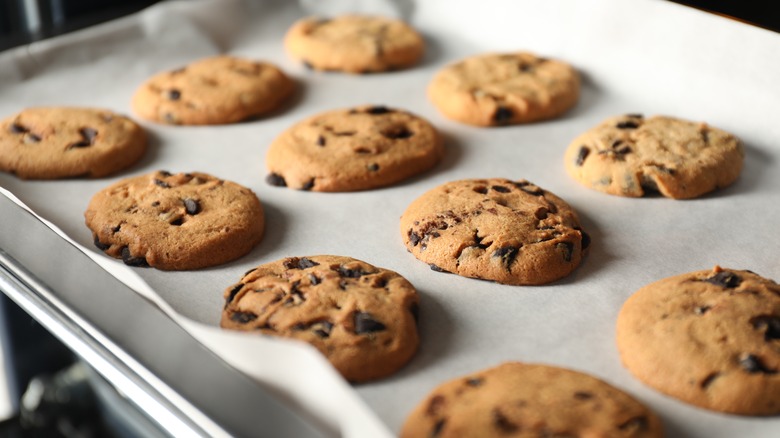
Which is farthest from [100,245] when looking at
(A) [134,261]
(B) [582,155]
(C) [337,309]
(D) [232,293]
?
(B) [582,155]

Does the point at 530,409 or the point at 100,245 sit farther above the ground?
the point at 530,409

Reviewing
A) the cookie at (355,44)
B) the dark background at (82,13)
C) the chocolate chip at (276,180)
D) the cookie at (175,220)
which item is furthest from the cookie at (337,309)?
the dark background at (82,13)

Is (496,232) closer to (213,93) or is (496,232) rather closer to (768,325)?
(768,325)

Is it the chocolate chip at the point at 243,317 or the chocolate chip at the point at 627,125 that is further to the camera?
the chocolate chip at the point at 627,125

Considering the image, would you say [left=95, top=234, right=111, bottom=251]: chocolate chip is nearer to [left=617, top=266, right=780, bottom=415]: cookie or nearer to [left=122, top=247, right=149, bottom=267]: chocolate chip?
[left=122, top=247, right=149, bottom=267]: chocolate chip

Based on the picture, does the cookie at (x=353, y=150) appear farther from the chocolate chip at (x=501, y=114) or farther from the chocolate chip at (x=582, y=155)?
the chocolate chip at (x=582, y=155)

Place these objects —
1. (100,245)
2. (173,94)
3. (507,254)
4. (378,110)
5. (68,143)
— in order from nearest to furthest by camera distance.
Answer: (507,254)
(100,245)
(68,143)
(378,110)
(173,94)

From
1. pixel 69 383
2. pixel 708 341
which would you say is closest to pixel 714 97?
pixel 708 341
